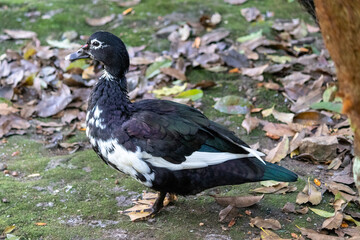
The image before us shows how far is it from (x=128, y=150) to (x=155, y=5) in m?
3.76

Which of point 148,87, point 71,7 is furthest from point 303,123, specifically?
point 71,7

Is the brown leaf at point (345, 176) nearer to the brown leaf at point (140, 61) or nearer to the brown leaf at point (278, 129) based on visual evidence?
the brown leaf at point (278, 129)

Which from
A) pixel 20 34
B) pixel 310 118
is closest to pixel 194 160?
pixel 310 118

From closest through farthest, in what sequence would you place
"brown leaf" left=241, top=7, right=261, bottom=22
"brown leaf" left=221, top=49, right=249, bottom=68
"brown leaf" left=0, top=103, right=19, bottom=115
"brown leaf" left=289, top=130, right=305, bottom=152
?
"brown leaf" left=289, top=130, right=305, bottom=152, "brown leaf" left=0, top=103, right=19, bottom=115, "brown leaf" left=221, top=49, right=249, bottom=68, "brown leaf" left=241, top=7, right=261, bottom=22

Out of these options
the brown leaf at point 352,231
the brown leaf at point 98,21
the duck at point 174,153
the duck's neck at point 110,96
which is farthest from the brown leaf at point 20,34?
the brown leaf at point 352,231

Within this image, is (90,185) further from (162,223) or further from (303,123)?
(303,123)

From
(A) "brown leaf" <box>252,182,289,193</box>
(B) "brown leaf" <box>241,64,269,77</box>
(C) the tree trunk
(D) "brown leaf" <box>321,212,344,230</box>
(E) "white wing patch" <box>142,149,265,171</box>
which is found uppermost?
A: (C) the tree trunk

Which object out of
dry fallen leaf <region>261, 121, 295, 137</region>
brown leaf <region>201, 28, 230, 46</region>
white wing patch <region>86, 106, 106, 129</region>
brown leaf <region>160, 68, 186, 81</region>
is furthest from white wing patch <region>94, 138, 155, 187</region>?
brown leaf <region>201, 28, 230, 46</region>

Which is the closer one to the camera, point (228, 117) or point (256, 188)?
point (256, 188)

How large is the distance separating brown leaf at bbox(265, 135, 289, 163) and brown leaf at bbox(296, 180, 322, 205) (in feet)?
1.56

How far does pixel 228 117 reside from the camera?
15.1 ft

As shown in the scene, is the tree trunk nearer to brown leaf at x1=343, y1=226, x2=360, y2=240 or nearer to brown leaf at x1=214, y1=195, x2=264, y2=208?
brown leaf at x1=343, y1=226, x2=360, y2=240

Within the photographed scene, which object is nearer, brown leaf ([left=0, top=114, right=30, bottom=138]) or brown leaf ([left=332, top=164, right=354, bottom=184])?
brown leaf ([left=332, top=164, right=354, bottom=184])

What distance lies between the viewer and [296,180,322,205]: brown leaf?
3.40 meters
